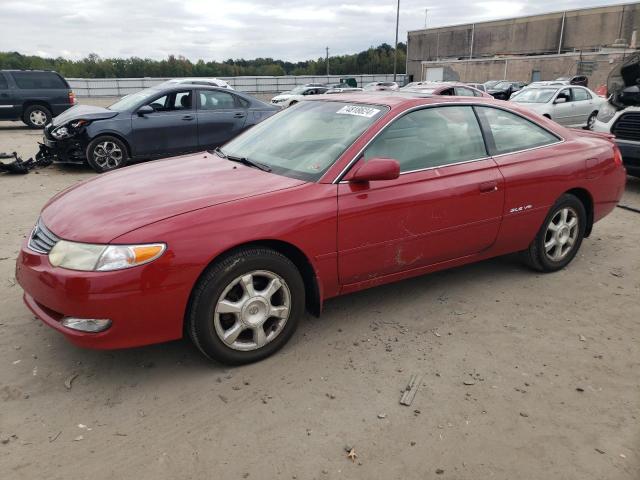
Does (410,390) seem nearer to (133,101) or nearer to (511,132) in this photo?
(511,132)

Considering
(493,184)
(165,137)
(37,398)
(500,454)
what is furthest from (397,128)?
(165,137)

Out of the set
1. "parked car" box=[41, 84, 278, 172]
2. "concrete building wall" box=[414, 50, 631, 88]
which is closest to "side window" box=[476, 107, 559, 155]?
"parked car" box=[41, 84, 278, 172]

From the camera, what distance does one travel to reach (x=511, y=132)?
14.0ft

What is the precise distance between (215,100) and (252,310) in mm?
7649

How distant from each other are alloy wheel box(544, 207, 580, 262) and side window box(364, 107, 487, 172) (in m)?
1.08

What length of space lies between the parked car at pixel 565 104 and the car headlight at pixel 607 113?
A: 22.6ft

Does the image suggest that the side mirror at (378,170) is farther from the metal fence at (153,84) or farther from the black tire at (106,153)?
the metal fence at (153,84)

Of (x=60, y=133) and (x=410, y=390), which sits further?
(x=60, y=133)

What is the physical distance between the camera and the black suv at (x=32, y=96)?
15.6 meters

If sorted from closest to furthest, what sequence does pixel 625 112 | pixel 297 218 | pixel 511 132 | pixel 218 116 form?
pixel 297 218 < pixel 511 132 < pixel 625 112 < pixel 218 116

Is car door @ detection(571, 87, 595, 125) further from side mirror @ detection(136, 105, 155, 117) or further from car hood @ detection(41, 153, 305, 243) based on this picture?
car hood @ detection(41, 153, 305, 243)

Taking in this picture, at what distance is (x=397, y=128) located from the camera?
3.66 metres

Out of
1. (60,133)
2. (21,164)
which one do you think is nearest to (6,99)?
(21,164)

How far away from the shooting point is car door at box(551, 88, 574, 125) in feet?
49.6
